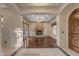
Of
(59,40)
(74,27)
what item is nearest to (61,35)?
(59,40)

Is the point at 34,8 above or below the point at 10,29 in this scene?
above

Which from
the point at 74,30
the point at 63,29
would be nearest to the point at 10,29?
the point at 63,29

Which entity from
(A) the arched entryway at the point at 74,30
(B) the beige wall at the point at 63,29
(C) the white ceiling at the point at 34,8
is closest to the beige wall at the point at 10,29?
(C) the white ceiling at the point at 34,8

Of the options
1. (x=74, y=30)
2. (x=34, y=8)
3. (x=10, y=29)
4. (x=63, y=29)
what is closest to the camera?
(x=10, y=29)

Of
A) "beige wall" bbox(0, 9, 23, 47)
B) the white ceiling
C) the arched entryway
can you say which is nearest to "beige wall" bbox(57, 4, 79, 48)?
the arched entryway

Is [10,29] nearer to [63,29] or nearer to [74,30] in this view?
[63,29]

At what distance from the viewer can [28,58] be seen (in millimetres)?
2092

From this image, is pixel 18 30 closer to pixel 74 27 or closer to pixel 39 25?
pixel 74 27

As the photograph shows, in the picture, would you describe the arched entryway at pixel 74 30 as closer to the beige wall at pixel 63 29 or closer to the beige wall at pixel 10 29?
the beige wall at pixel 63 29

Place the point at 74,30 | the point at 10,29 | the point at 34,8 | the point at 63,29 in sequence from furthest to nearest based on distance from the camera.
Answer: the point at 63,29, the point at 74,30, the point at 34,8, the point at 10,29

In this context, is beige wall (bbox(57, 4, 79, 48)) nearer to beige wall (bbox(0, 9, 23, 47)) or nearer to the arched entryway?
the arched entryway

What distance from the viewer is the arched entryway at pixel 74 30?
5.42 m

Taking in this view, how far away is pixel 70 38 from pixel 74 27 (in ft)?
1.65

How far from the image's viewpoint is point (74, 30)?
5812 mm
